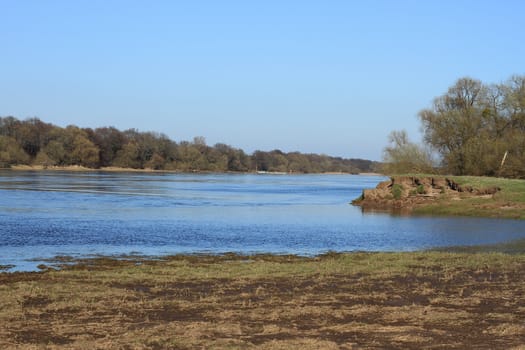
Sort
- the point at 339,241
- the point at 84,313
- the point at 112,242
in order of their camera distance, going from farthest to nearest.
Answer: the point at 339,241 → the point at 112,242 → the point at 84,313

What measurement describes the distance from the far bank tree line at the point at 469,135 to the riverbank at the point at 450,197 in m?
12.4

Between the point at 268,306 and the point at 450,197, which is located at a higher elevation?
the point at 450,197

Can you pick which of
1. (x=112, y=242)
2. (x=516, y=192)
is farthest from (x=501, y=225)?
(x=112, y=242)

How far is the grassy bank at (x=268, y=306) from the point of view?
11188 mm

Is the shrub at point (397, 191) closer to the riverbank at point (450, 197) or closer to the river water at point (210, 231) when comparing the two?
the riverbank at point (450, 197)

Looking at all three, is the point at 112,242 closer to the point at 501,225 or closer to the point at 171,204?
the point at 501,225

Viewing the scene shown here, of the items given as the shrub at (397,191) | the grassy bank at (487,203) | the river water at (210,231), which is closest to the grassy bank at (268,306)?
the river water at (210,231)

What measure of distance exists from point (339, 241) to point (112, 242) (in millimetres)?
11027

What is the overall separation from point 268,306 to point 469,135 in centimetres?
6192

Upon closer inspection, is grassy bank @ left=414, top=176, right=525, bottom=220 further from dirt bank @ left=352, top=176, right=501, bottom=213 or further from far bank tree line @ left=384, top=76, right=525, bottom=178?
far bank tree line @ left=384, top=76, right=525, bottom=178

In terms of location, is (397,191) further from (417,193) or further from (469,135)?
(469,135)

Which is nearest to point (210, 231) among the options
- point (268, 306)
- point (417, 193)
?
point (268, 306)

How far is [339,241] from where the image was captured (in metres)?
32.3

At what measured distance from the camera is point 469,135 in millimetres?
71438
